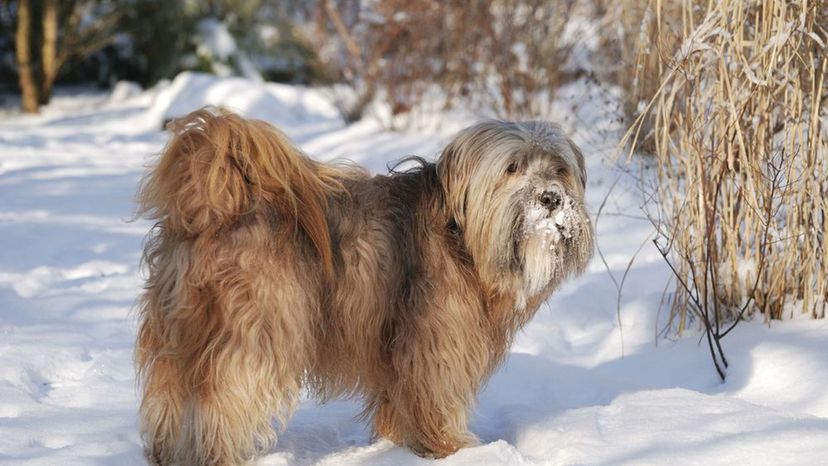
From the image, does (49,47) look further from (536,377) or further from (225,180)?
(225,180)

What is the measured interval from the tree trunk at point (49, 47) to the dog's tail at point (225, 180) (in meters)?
14.4

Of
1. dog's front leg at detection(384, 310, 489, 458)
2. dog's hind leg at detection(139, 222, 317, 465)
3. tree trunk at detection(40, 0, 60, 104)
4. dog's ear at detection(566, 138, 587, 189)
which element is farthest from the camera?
tree trunk at detection(40, 0, 60, 104)

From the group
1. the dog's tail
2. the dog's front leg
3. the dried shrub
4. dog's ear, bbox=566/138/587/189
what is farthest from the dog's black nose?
the dried shrub

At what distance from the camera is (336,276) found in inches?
135

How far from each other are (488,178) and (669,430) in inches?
46.9

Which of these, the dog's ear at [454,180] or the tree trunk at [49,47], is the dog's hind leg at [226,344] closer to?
the dog's ear at [454,180]

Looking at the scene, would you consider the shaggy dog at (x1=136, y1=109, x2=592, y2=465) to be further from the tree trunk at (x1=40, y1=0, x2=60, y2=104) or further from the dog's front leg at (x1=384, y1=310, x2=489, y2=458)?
the tree trunk at (x1=40, y1=0, x2=60, y2=104)

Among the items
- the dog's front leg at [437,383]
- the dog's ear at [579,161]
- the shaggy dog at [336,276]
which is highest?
the dog's ear at [579,161]

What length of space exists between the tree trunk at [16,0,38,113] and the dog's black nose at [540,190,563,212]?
14.7 metres

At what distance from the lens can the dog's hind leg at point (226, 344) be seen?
10.4 ft

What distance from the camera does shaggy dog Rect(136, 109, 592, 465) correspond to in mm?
3184

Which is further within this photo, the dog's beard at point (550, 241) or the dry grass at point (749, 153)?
the dry grass at point (749, 153)

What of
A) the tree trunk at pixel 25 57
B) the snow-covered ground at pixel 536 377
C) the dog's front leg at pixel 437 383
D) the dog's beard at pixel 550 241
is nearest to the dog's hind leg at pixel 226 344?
the snow-covered ground at pixel 536 377

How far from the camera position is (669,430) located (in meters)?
3.66
